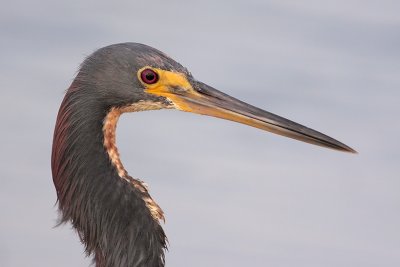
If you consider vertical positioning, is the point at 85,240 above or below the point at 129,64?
below

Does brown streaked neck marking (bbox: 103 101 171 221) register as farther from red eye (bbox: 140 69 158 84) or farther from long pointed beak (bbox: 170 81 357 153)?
long pointed beak (bbox: 170 81 357 153)

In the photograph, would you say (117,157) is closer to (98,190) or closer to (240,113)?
(98,190)

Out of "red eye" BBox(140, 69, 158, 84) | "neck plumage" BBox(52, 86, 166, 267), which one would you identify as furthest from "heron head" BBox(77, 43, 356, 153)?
"neck plumage" BBox(52, 86, 166, 267)

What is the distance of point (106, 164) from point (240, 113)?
1.63 metres

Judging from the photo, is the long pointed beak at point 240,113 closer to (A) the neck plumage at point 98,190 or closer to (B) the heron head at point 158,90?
(B) the heron head at point 158,90

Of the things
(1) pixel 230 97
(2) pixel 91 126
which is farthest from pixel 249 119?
(2) pixel 91 126

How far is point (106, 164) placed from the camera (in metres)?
8.07

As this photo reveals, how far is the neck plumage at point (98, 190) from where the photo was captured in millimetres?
8039

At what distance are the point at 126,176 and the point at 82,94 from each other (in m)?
0.83

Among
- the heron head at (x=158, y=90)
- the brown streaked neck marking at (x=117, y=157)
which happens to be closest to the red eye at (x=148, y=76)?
the heron head at (x=158, y=90)

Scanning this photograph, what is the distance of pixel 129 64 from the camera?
328 inches

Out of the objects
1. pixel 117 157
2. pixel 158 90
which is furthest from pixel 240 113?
pixel 117 157

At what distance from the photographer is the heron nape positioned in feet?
26.4

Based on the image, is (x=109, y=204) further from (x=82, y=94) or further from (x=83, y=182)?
(x=82, y=94)
